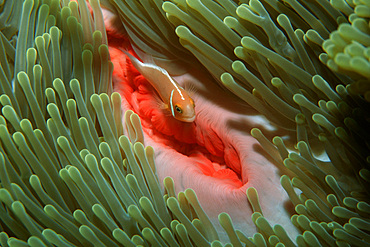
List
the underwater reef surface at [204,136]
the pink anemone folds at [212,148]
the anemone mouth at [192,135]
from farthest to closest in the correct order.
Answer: the anemone mouth at [192,135] → the pink anemone folds at [212,148] → the underwater reef surface at [204,136]

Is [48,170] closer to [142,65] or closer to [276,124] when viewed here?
[142,65]

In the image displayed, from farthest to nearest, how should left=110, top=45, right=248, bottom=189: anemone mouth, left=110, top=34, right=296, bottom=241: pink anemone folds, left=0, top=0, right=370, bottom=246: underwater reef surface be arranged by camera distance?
left=110, top=45, right=248, bottom=189: anemone mouth → left=110, top=34, right=296, bottom=241: pink anemone folds → left=0, top=0, right=370, bottom=246: underwater reef surface

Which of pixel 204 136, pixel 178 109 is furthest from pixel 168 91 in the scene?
pixel 204 136

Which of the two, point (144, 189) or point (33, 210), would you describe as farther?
point (144, 189)

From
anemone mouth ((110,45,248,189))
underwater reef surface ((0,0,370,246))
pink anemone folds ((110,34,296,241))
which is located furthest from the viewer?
anemone mouth ((110,45,248,189))

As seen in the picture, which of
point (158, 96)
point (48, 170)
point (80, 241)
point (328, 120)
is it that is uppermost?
point (328, 120)

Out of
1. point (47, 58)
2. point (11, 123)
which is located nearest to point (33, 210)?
point (11, 123)

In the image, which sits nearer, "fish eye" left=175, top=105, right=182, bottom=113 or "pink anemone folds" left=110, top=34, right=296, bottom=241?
"pink anemone folds" left=110, top=34, right=296, bottom=241
